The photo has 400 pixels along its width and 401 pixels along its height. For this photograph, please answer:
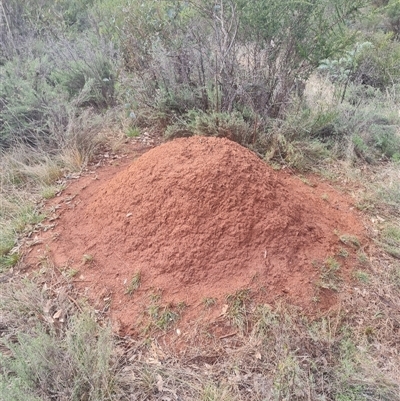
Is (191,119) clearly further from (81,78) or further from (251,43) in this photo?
(81,78)

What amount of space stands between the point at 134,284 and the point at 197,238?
47 cm

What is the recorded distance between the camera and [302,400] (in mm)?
1646

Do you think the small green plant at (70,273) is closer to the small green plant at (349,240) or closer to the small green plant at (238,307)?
the small green plant at (238,307)

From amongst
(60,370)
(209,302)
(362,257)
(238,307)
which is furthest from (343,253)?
(60,370)

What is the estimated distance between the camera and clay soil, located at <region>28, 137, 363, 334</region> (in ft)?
6.88

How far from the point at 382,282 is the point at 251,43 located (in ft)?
9.95

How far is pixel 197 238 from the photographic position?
224cm

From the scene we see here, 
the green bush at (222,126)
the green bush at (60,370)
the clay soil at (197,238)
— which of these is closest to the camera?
the green bush at (60,370)

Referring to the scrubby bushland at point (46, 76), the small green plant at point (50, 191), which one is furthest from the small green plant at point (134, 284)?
the scrubby bushland at point (46, 76)

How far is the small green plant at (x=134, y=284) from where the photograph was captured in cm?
214

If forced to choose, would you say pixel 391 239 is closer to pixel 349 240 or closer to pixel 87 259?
pixel 349 240

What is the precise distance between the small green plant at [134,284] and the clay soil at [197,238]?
1 centimetres

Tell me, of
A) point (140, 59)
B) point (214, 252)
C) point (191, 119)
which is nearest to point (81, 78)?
point (140, 59)

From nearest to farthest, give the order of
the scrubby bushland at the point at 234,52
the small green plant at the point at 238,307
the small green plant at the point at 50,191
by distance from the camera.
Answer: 1. the small green plant at the point at 238,307
2. the small green plant at the point at 50,191
3. the scrubby bushland at the point at 234,52
